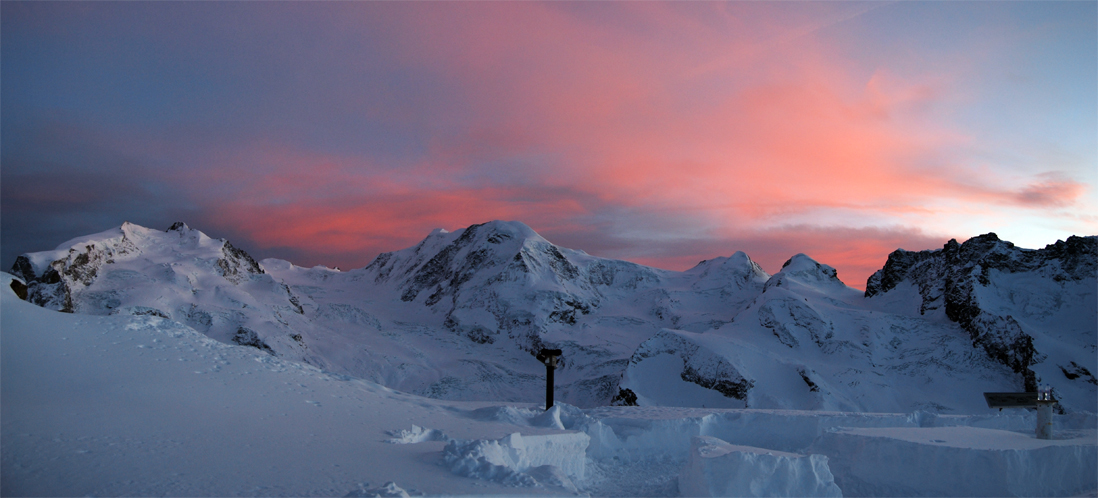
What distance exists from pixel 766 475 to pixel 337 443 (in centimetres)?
802

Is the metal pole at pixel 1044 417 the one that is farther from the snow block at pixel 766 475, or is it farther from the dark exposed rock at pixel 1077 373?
the dark exposed rock at pixel 1077 373

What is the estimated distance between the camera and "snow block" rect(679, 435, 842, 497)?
11891 mm

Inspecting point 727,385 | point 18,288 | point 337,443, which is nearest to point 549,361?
point 337,443

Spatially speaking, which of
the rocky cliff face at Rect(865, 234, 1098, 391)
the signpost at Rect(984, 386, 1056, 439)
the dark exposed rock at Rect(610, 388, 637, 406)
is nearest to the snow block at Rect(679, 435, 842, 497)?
the signpost at Rect(984, 386, 1056, 439)

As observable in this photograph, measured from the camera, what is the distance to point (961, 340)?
45.9 metres

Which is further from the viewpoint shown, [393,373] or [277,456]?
[393,373]

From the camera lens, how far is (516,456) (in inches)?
459

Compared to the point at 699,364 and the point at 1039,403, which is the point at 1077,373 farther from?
the point at 1039,403

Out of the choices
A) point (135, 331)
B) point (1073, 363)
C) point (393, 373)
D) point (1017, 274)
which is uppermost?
point (1017, 274)

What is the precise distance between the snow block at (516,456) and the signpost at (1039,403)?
9621mm

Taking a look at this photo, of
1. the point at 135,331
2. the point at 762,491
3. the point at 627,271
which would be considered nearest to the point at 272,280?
the point at 627,271

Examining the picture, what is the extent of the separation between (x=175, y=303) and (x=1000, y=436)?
5557 centimetres

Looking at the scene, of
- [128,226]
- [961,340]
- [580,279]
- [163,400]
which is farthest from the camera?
[580,279]

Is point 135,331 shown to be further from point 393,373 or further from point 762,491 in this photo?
point 393,373
